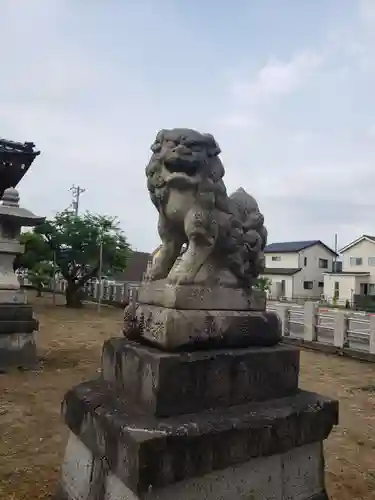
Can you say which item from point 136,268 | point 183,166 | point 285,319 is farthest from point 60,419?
point 136,268

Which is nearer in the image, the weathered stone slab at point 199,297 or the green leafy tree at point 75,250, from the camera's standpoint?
the weathered stone slab at point 199,297

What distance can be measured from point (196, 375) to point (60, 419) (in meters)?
3.01

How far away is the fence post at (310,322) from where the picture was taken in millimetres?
10797

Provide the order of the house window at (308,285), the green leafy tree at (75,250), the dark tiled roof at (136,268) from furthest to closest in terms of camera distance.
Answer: the house window at (308,285) < the dark tiled roof at (136,268) < the green leafy tree at (75,250)

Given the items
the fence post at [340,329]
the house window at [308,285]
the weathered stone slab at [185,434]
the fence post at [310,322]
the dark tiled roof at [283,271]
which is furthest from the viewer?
the house window at [308,285]

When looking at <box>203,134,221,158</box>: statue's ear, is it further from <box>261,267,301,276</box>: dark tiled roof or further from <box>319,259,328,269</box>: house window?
<box>319,259,328,269</box>: house window

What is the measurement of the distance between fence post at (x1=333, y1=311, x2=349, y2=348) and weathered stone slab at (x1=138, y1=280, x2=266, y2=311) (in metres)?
7.81

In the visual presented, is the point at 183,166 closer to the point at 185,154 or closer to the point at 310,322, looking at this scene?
the point at 185,154

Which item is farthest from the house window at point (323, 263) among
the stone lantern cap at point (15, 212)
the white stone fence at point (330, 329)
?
the stone lantern cap at point (15, 212)

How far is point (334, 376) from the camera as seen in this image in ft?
25.2

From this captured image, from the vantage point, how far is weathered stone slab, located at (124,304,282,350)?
7.86 ft

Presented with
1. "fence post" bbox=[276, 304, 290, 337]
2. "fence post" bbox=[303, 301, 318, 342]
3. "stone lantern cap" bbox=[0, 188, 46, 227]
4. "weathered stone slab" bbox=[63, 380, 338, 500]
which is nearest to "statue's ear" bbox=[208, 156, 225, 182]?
"weathered stone slab" bbox=[63, 380, 338, 500]

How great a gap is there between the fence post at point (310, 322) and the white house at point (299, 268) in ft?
88.3

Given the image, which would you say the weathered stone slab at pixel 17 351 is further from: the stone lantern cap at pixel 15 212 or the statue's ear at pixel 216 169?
the statue's ear at pixel 216 169
